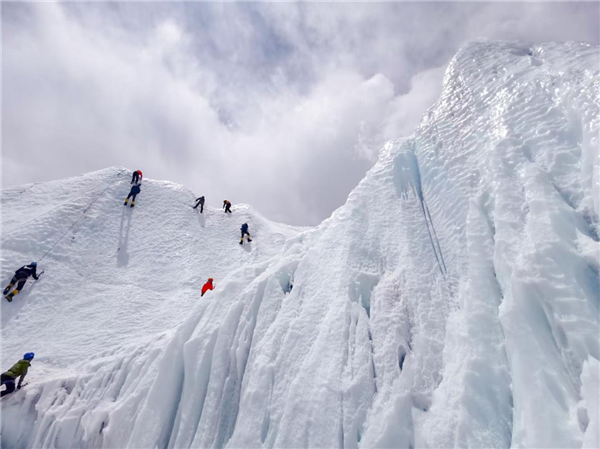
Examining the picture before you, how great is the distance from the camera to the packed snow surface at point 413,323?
6.11m

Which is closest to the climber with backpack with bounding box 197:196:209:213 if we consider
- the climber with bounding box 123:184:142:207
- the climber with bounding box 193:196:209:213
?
the climber with bounding box 193:196:209:213

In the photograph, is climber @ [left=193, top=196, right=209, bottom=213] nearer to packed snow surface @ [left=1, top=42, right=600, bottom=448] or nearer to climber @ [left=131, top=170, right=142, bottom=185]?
climber @ [left=131, top=170, right=142, bottom=185]

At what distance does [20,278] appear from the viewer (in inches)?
606

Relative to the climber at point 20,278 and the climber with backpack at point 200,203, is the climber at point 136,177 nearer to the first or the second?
the climber with backpack at point 200,203

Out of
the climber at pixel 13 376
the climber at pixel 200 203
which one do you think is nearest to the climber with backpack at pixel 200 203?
the climber at pixel 200 203

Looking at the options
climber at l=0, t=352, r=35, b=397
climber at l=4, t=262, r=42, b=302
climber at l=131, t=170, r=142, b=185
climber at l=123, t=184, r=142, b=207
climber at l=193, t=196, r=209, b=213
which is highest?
climber at l=131, t=170, r=142, b=185

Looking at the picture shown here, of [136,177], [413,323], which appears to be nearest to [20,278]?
[136,177]

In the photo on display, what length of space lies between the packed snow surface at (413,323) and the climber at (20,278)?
85cm

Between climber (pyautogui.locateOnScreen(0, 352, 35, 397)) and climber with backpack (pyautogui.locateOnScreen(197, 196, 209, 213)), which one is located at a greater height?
climber with backpack (pyautogui.locateOnScreen(197, 196, 209, 213))

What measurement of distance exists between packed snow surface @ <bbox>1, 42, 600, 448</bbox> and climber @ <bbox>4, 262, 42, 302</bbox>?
33.5 inches

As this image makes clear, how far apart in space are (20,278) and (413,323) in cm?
1780

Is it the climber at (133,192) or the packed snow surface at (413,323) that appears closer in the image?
the packed snow surface at (413,323)

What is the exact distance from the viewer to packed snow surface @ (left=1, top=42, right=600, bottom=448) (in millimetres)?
6109

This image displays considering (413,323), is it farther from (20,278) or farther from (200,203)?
(200,203)
